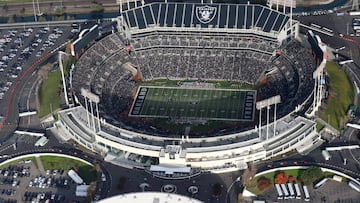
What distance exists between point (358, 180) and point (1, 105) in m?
76.1

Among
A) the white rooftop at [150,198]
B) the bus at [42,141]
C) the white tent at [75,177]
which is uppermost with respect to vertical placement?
the white rooftop at [150,198]

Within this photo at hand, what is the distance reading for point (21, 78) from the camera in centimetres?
14238

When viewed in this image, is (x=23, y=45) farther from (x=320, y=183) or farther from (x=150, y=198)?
(x=320, y=183)

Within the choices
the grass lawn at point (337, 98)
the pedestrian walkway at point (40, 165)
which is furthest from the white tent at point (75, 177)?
the grass lawn at point (337, 98)

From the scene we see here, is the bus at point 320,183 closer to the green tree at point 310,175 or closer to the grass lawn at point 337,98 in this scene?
the green tree at point 310,175

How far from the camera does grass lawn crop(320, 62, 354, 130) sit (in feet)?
395

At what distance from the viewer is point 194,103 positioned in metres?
132

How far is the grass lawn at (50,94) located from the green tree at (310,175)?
176ft

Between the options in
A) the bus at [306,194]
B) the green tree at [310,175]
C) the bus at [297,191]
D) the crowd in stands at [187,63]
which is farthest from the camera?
the crowd in stands at [187,63]

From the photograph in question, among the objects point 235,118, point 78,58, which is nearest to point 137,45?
point 78,58

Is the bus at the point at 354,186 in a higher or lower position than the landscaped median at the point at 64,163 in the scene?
higher

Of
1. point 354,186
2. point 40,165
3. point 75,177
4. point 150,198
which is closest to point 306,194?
point 354,186

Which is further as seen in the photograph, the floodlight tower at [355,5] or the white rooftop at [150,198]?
the floodlight tower at [355,5]

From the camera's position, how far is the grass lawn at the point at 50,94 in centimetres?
12900
